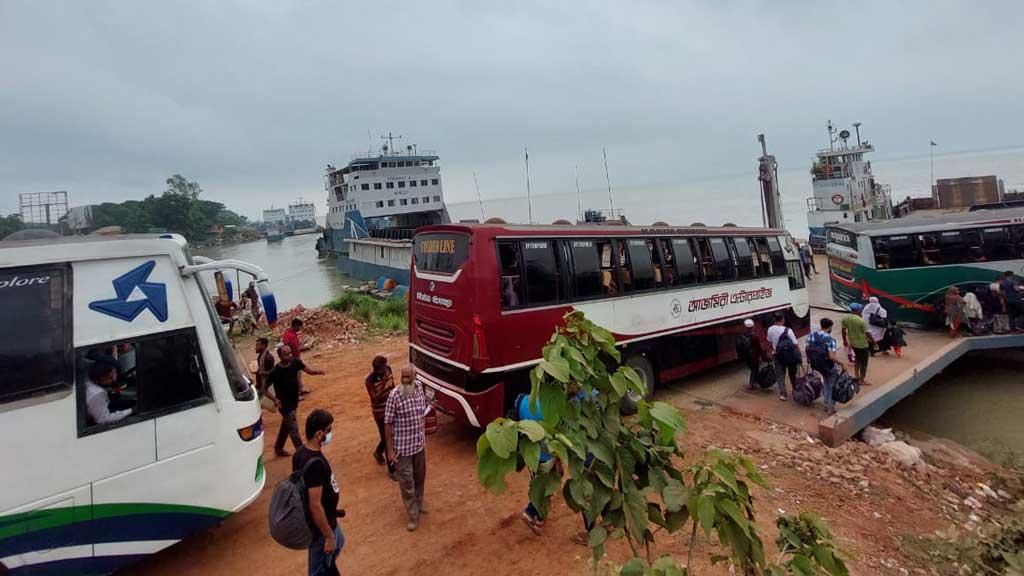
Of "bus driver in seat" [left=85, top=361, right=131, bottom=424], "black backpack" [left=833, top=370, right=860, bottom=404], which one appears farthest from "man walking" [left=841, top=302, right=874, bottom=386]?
"bus driver in seat" [left=85, top=361, right=131, bottom=424]

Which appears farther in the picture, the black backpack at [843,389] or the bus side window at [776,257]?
the bus side window at [776,257]

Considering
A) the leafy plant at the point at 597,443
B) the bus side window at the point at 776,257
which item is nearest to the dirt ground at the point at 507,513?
the leafy plant at the point at 597,443

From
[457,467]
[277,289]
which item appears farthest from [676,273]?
[277,289]

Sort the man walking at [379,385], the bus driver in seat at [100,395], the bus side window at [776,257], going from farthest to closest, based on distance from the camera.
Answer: the bus side window at [776,257], the man walking at [379,385], the bus driver in seat at [100,395]

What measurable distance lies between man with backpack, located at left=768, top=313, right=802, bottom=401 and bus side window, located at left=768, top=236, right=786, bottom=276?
230 cm

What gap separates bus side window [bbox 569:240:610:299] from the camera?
247 inches

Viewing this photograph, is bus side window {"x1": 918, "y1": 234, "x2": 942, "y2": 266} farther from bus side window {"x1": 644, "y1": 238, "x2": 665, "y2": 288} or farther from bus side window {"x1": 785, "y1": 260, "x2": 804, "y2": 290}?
bus side window {"x1": 644, "y1": 238, "x2": 665, "y2": 288}

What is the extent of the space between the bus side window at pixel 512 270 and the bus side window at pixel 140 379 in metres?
3.12

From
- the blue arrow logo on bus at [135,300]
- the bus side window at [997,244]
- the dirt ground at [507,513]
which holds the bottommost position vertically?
the dirt ground at [507,513]

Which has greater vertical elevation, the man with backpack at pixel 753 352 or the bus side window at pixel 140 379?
the bus side window at pixel 140 379

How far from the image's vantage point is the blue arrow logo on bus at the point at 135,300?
3.53m

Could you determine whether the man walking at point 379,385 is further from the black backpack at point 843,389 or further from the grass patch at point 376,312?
the grass patch at point 376,312

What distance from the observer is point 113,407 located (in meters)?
3.50

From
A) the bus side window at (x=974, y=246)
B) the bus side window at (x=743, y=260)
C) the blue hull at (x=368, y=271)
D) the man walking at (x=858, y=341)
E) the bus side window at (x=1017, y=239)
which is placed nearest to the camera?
the man walking at (x=858, y=341)
